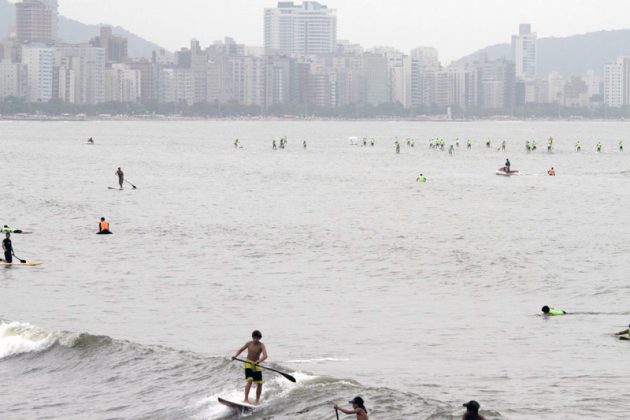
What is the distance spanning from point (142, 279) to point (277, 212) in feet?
107

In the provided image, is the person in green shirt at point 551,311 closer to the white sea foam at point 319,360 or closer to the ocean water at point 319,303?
the ocean water at point 319,303

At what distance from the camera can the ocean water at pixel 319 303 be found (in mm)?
29094

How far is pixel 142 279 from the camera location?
156 feet

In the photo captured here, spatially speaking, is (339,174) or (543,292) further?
(339,174)

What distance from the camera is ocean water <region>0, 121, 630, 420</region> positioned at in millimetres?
29094

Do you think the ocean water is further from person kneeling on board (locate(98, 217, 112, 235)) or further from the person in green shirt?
person kneeling on board (locate(98, 217, 112, 235))

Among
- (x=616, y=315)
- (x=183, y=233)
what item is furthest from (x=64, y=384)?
(x=183, y=233)

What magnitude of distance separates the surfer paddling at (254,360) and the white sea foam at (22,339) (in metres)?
9.39

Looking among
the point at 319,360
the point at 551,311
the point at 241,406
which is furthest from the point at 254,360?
the point at 551,311

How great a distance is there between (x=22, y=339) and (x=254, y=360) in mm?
11075

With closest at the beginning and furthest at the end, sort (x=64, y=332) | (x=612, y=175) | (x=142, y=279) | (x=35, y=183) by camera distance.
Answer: (x=64, y=332), (x=142, y=279), (x=35, y=183), (x=612, y=175)

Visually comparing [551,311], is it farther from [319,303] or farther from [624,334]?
[319,303]

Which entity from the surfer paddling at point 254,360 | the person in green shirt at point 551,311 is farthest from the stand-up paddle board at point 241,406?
the person in green shirt at point 551,311

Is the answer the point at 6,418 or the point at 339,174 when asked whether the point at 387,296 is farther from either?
the point at 339,174
